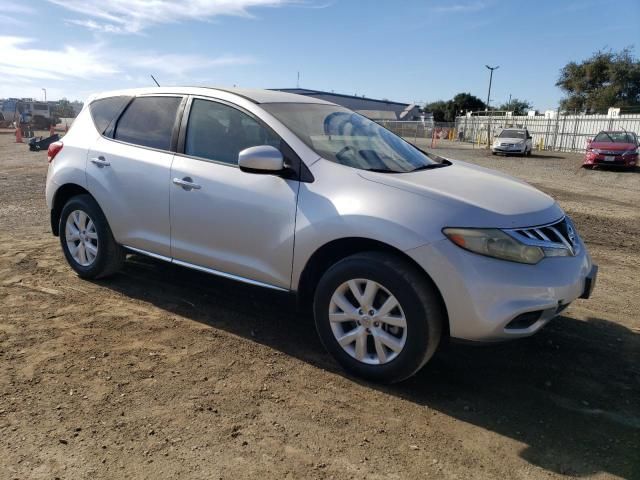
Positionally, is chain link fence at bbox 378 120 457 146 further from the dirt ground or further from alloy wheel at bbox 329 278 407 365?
alloy wheel at bbox 329 278 407 365

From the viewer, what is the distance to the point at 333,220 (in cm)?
330

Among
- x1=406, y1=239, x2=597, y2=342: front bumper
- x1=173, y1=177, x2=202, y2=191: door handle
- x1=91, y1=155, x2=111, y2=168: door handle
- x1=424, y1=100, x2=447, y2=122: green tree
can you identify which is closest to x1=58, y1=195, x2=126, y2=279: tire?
x1=91, y1=155, x2=111, y2=168: door handle

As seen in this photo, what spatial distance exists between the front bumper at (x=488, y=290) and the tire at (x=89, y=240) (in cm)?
294

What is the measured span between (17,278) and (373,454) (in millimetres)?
4066

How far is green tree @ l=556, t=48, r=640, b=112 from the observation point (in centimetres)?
5197

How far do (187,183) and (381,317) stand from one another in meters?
1.81

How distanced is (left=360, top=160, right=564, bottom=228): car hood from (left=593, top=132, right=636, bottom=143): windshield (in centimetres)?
1974

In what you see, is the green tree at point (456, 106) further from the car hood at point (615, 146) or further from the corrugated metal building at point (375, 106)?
the car hood at point (615, 146)

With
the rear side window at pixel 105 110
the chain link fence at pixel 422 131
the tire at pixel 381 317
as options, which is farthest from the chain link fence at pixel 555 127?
the tire at pixel 381 317

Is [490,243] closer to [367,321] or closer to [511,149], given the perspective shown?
[367,321]

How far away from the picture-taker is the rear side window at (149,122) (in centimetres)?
434

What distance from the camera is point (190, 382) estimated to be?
3.30m

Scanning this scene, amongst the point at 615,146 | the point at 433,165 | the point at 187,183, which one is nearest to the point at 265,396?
the point at 187,183

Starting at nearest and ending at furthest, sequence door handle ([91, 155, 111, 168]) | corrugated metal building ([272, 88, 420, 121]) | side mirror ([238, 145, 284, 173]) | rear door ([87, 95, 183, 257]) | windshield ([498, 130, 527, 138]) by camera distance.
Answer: side mirror ([238, 145, 284, 173]) → rear door ([87, 95, 183, 257]) → door handle ([91, 155, 111, 168]) → windshield ([498, 130, 527, 138]) → corrugated metal building ([272, 88, 420, 121])
